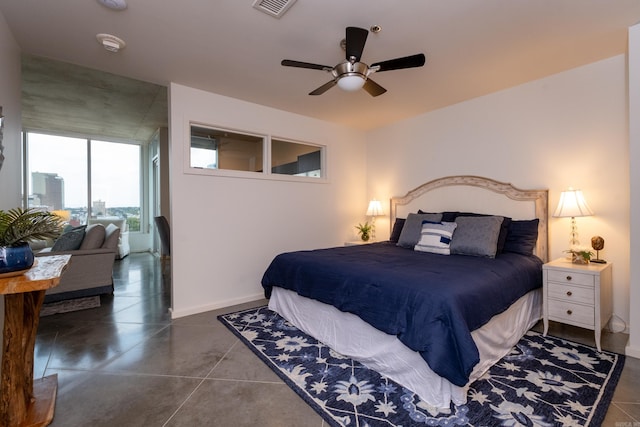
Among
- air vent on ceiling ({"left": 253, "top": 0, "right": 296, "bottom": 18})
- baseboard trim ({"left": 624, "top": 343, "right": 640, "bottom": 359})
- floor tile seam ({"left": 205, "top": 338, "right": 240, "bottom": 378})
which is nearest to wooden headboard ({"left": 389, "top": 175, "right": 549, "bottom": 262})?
baseboard trim ({"left": 624, "top": 343, "right": 640, "bottom": 359})

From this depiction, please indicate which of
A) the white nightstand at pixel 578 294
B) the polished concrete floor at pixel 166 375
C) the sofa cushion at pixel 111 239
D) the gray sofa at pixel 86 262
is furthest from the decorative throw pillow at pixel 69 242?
the white nightstand at pixel 578 294

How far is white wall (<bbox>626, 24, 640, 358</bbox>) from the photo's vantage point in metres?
2.26

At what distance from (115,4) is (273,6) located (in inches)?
41.3

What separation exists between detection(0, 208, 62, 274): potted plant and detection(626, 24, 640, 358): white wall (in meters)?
4.02

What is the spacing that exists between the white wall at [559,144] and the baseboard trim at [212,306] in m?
2.71

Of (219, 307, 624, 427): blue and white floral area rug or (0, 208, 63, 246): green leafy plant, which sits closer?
(0, 208, 63, 246): green leafy plant

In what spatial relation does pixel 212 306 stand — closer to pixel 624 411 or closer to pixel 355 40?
pixel 355 40

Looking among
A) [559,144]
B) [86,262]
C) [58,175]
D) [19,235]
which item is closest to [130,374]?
[19,235]

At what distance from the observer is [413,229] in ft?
11.8

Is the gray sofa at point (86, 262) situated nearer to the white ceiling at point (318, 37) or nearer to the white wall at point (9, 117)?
the white wall at point (9, 117)

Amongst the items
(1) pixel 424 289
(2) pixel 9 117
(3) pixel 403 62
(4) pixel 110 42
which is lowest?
(1) pixel 424 289

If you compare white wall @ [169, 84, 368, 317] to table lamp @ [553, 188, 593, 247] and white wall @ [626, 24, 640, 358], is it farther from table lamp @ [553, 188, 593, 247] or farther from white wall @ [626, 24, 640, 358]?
white wall @ [626, 24, 640, 358]

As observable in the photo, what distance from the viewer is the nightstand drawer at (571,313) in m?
2.36

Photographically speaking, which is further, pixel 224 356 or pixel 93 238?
pixel 93 238
